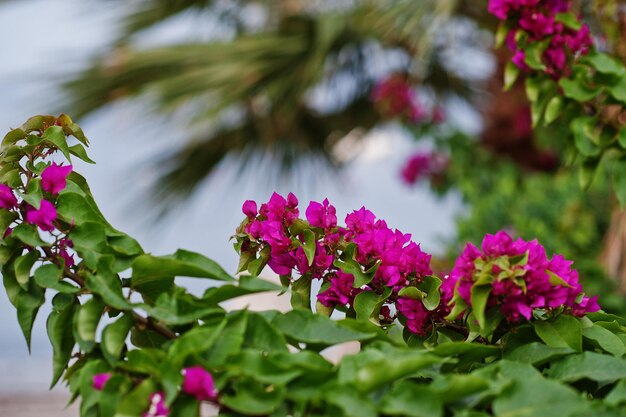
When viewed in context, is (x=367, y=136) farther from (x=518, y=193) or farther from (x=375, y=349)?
(x=375, y=349)

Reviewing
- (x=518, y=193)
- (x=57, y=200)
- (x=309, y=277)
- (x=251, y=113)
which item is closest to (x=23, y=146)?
(x=57, y=200)

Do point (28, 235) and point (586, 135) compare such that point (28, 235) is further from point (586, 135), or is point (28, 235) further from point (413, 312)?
point (586, 135)

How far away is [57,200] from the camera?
26.6 inches

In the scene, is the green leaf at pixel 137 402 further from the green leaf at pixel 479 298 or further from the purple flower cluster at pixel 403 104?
the purple flower cluster at pixel 403 104

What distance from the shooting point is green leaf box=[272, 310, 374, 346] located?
0.60 m

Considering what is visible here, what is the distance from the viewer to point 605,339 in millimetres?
698

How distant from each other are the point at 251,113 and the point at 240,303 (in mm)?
1143

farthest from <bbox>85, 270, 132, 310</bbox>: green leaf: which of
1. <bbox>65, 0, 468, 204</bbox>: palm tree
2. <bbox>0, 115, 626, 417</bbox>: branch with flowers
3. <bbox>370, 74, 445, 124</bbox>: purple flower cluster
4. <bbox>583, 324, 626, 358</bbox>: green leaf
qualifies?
<bbox>370, 74, 445, 124</bbox>: purple flower cluster

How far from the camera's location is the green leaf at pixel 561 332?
68cm

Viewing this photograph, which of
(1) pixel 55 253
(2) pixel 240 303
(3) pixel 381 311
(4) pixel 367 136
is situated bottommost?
(2) pixel 240 303

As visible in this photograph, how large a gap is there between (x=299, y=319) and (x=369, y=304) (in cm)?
12

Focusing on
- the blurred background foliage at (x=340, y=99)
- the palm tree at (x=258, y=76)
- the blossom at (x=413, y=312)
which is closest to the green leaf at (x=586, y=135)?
the blossom at (x=413, y=312)

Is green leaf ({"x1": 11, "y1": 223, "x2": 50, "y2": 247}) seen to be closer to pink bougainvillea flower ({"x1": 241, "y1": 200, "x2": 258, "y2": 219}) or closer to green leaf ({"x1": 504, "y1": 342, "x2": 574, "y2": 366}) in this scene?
pink bougainvillea flower ({"x1": 241, "y1": 200, "x2": 258, "y2": 219})

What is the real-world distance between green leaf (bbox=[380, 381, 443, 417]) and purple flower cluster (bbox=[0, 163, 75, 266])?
0.29 meters
